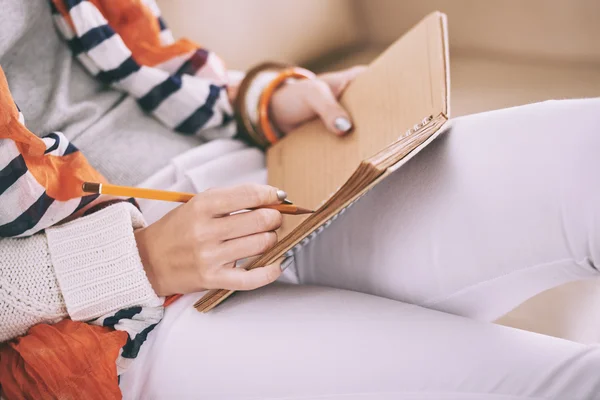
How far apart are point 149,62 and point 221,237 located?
0.27 m

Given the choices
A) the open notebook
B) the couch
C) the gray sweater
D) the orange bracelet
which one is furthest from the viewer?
the couch

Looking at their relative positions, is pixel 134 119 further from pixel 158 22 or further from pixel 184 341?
pixel 184 341

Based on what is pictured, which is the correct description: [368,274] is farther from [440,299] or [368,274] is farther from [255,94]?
[255,94]

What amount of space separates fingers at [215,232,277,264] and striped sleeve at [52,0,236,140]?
226 millimetres

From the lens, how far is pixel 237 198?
438 millimetres

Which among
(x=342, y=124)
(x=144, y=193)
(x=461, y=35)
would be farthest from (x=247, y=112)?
(x=461, y=35)

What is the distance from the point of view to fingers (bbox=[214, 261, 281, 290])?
1.44ft

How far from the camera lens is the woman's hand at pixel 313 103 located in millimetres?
575

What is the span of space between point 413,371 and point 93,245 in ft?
0.86

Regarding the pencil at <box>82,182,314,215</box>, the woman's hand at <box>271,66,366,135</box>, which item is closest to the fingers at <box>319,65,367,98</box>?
the woman's hand at <box>271,66,366,135</box>

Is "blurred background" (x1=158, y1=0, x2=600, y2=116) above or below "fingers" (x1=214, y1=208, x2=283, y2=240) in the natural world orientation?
above

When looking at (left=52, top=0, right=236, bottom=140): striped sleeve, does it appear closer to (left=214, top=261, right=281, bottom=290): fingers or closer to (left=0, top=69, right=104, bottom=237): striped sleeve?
(left=0, top=69, right=104, bottom=237): striped sleeve

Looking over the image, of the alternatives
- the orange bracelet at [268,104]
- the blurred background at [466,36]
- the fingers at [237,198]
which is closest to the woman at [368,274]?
the fingers at [237,198]

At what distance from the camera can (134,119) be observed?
0.61 metres
